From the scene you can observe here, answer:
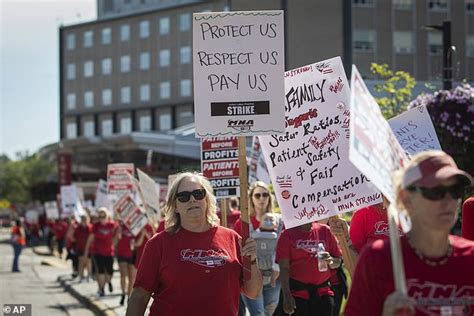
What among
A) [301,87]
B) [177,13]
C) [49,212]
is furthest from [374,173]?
[177,13]

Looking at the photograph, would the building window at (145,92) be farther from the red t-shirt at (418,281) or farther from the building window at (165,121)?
the red t-shirt at (418,281)

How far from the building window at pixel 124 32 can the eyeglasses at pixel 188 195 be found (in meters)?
87.5

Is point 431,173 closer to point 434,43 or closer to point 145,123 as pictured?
point 434,43

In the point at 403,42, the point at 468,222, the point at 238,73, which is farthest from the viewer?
the point at 403,42

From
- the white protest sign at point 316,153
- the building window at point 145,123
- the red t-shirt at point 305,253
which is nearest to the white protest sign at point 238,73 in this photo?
the white protest sign at point 316,153

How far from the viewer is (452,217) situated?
3.83 m

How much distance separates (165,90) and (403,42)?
156ft

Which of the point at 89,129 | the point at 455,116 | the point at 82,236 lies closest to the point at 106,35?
the point at 89,129

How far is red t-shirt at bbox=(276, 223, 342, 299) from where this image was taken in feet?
28.5

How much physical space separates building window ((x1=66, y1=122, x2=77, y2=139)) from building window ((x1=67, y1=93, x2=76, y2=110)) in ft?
5.51

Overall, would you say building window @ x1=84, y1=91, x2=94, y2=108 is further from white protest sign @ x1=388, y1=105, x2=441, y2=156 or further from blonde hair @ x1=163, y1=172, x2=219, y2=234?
blonde hair @ x1=163, y1=172, x2=219, y2=234

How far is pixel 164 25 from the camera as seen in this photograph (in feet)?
295

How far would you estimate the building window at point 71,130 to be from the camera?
9738 centimetres

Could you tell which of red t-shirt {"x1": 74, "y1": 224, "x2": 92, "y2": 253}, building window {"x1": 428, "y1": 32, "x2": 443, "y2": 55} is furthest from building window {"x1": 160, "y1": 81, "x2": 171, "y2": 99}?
red t-shirt {"x1": 74, "y1": 224, "x2": 92, "y2": 253}
